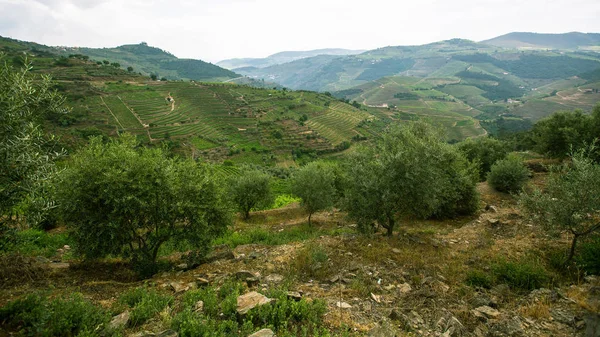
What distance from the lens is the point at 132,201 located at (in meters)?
11.9

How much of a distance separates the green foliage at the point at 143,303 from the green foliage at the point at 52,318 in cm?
70

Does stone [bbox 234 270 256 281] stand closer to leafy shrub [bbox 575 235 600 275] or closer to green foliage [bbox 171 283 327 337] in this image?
green foliage [bbox 171 283 327 337]

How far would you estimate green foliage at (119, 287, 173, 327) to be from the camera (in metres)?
8.06

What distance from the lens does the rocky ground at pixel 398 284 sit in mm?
8664

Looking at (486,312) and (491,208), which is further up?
(486,312)

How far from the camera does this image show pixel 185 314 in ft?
24.3

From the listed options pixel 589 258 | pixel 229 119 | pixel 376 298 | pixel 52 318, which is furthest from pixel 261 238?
pixel 229 119

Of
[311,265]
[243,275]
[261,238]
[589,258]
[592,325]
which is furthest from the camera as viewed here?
[261,238]

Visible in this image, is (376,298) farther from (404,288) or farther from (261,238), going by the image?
(261,238)

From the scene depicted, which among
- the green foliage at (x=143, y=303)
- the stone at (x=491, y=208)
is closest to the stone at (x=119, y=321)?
the green foliage at (x=143, y=303)

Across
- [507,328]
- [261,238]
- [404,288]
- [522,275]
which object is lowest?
[261,238]

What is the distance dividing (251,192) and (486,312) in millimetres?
27945

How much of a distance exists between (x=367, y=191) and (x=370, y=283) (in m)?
6.24

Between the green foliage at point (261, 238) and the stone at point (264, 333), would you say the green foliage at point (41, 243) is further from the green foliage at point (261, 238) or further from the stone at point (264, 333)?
the stone at point (264, 333)
